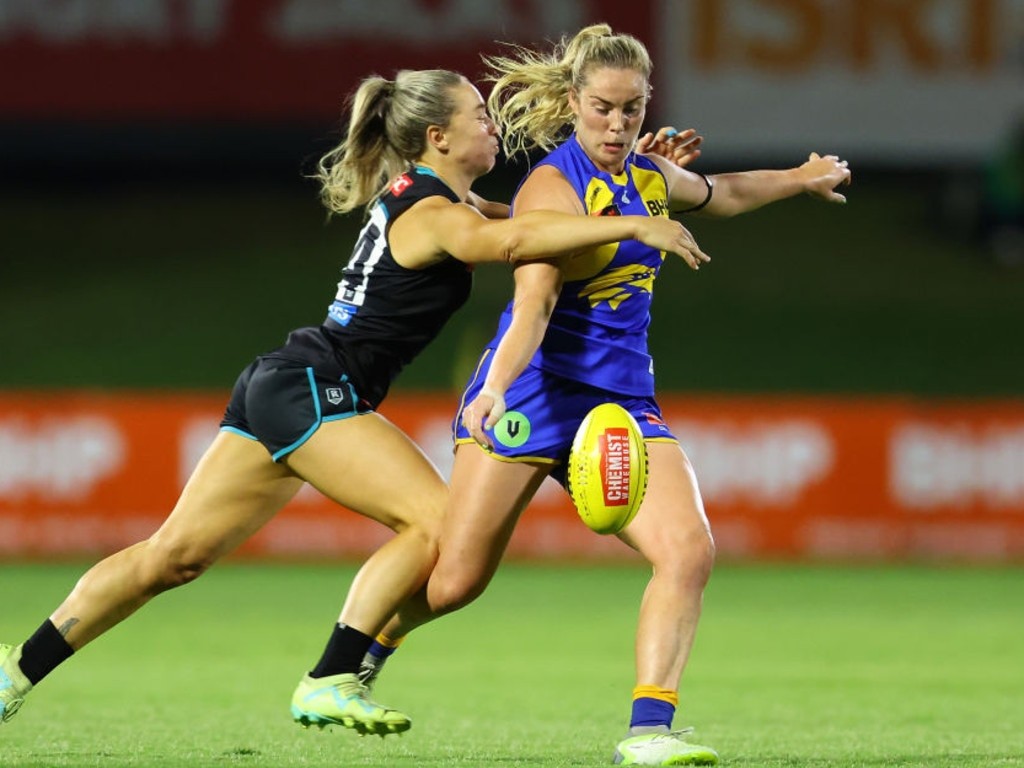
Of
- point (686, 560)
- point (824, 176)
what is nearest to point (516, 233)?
point (686, 560)

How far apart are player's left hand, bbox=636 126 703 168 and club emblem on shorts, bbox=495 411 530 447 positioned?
4.05 ft

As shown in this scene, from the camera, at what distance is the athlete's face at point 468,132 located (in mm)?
6242

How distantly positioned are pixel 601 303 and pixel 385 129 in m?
0.97

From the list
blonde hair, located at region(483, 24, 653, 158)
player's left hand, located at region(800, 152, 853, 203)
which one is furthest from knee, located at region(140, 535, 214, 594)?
player's left hand, located at region(800, 152, 853, 203)

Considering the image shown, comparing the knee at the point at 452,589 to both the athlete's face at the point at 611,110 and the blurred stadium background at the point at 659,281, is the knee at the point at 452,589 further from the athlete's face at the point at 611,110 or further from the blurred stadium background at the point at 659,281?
the blurred stadium background at the point at 659,281

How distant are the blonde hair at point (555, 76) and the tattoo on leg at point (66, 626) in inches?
87.3

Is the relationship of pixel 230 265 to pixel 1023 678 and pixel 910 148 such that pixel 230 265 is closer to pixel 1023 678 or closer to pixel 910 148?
pixel 910 148

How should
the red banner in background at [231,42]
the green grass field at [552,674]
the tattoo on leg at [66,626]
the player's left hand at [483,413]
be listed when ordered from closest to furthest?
the player's left hand at [483,413] → the tattoo on leg at [66,626] → the green grass field at [552,674] → the red banner in background at [231,42]

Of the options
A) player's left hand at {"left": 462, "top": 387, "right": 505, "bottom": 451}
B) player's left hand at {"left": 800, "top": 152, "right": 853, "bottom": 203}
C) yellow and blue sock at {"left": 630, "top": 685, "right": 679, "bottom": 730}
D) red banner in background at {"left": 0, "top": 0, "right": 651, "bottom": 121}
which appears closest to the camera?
player's left hand at {"left": 462, "top": 387, "right": 505, "bottom": 451}

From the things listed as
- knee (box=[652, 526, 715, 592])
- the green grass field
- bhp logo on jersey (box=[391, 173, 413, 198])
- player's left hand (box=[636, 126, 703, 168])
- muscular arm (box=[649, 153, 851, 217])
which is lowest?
the green grass field

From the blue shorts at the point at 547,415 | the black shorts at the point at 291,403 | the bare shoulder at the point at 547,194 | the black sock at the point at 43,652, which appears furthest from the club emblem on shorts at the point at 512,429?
the black sock at the point at 43,652

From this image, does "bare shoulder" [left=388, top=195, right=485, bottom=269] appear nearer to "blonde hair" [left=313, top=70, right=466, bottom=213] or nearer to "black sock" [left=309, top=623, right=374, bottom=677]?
"blonde hair" [left=313, top=70, right=466, bottom=213]

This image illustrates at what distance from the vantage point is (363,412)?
6105 mm

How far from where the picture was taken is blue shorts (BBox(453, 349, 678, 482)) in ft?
20.1
